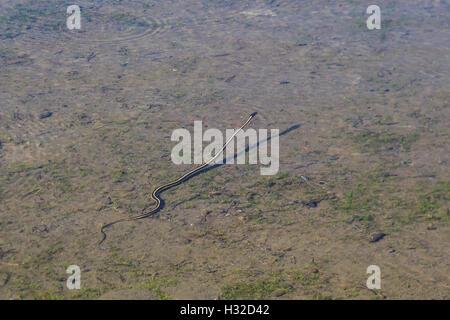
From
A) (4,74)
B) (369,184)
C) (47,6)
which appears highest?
(47,6)

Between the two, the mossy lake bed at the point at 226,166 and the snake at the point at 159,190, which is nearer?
the mossy lake bed at the point at 226,166

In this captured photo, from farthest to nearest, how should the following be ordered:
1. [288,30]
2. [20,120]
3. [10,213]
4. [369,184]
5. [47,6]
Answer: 1. [47,6]
2. [288,30]
3. [20,120]
4. [369,184]
5. [10,213]

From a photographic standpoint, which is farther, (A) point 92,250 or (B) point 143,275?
(A) point 92,250

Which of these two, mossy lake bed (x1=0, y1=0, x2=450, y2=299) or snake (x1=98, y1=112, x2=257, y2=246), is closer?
mossy lake bed (x1=0, y1=0, x2=450, y2=299)

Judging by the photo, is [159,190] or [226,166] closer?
[159,190]

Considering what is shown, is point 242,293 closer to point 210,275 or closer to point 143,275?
point 210,275

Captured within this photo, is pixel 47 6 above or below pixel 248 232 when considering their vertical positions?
above
